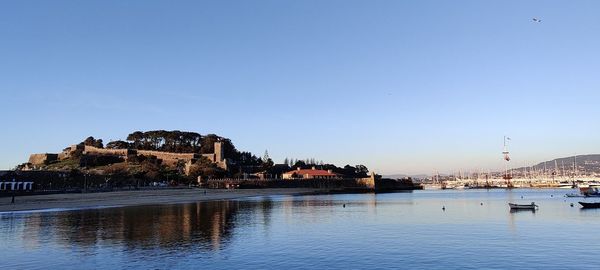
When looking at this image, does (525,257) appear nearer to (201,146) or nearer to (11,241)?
(11,241)

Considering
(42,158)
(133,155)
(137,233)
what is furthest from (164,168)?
(137,233)

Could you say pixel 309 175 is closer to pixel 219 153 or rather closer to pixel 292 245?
pixel 219 153

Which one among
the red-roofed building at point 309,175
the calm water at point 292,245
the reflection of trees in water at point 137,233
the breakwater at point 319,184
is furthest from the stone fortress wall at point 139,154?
the calm water at point 292,245

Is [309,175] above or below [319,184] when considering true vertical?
above

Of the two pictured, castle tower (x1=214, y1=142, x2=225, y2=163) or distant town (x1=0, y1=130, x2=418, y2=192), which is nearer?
distant town (x1=0, y1=130, x2=418, y2=192)

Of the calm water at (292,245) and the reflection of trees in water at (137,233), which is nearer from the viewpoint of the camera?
the calm water at (292,245)

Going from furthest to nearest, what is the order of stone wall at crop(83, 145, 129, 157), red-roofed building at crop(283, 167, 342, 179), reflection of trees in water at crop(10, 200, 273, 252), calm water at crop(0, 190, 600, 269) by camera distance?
red-roofed building at crop(283, 167, 342, 179), stone wall at crop(83, 145, 129, 157), reflection of trees in water at crop(10, 200, 273, 252), calm water at crop(0, 190, 600, 269)

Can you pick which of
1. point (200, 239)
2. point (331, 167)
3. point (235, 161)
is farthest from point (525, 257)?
point (331, 167)

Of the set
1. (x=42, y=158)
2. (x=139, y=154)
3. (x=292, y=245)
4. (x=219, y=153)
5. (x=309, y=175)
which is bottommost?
(x=292, y=245)

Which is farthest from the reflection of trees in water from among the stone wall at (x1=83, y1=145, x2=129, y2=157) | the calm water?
the stone wall at (x1=83, y1=145, x2=129, y2=157)

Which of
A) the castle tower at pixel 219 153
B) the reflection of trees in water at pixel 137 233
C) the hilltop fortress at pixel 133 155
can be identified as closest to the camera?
the reflection of trees in water at pixel 137 233

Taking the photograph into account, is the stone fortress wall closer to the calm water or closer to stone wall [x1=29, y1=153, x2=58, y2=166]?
stone wall [x1=29, y1=153, x2=58, y2=166]

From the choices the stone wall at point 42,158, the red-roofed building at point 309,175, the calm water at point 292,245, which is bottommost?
the calm water at point 292,245

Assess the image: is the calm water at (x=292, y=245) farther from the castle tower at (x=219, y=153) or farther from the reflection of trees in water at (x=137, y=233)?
the castle tower at (x=219, y=153)
